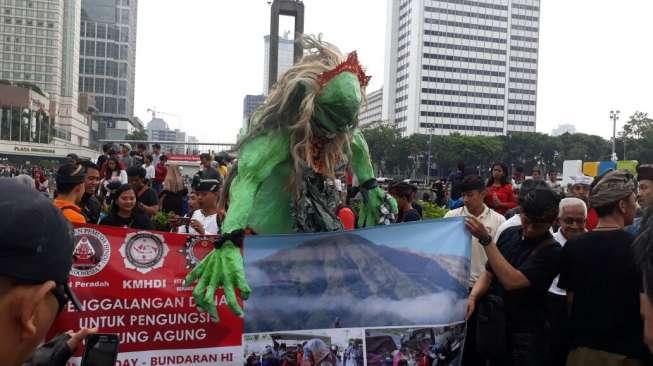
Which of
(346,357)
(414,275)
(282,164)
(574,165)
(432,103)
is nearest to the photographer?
(346,357)

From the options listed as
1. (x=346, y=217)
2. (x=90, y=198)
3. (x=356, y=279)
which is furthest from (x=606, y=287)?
(x=90, y=198)

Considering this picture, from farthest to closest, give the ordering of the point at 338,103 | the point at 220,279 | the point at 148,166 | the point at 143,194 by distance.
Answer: the point at 148,166 → the point at 143,194 → the point at 338,103 → the point at 220,279

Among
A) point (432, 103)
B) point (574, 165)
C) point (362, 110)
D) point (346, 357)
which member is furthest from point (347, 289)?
point (432, 103)

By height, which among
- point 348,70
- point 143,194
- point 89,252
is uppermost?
point 348,70

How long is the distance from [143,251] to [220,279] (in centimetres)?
54

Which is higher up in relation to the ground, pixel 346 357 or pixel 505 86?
pixel 505 86

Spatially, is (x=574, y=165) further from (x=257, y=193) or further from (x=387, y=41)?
(x=387, y=41)

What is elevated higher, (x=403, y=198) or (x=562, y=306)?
(x=403, y=198)

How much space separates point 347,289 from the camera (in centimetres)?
319

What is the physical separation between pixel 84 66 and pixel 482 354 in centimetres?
12840

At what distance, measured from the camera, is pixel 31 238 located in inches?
42.6

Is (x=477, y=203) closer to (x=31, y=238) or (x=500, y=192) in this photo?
(x=500, y=192)

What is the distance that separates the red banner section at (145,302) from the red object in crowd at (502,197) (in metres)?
4.98

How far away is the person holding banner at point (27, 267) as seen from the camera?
1.06m
